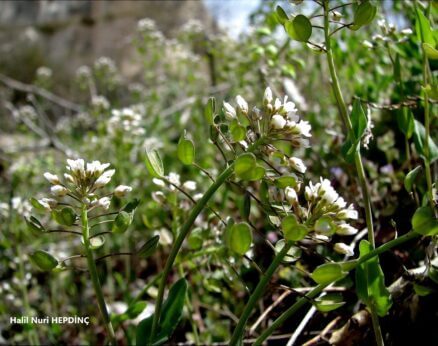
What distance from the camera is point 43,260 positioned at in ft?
2.40

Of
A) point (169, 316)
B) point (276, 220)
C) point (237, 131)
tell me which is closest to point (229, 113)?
point (237, 131)

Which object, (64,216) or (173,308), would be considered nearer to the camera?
(64,216)

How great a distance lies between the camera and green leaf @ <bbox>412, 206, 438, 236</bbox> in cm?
64

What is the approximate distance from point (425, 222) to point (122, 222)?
42 centimetres

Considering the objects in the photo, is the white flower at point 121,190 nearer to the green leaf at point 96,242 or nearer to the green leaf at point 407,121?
the green leaf at point 96,242

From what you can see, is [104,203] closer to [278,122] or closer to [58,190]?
[58,190]

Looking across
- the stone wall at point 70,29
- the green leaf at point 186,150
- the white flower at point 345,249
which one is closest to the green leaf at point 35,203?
the green leaf at point 186,150

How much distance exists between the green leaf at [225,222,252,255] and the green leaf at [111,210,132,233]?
187mm

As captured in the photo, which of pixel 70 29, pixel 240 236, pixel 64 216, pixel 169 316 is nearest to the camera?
pixel 240 236

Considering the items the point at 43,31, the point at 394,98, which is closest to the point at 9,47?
the point at 43,31

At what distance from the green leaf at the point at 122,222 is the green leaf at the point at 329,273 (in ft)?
0.92

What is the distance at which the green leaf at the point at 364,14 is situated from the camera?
0.70m

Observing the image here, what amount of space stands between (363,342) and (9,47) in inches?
328

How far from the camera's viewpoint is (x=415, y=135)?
955 millimetres
